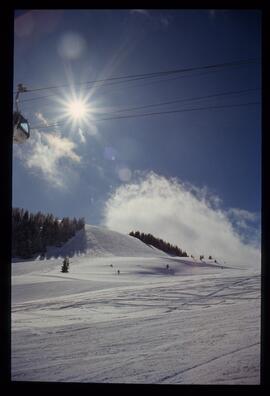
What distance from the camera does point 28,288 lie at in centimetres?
736

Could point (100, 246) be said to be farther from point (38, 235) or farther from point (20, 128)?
point (20, 128)

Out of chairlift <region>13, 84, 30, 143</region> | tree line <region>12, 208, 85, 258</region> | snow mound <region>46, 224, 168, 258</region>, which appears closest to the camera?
chairlift <region>13, 84, 30, 143</region>

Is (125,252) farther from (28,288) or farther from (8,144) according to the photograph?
(8,144)

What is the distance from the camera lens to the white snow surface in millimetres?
2982

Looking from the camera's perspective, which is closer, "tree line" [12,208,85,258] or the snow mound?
"tree line" [12,208,85,258]

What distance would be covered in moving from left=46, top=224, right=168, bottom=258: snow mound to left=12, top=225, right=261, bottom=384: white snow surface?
283 cm

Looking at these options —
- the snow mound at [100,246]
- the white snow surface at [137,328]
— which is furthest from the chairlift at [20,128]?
the snow mound at [100,246]

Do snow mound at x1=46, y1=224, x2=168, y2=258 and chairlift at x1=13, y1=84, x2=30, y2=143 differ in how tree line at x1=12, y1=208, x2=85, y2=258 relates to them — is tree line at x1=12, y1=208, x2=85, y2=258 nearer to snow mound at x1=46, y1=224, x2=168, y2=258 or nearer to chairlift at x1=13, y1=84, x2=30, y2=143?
snow mound at x1=46, y1=224, x2=168, y2=258

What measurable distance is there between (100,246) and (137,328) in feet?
31.8

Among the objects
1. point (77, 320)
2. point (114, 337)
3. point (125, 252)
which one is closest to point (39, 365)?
point (114, 337)

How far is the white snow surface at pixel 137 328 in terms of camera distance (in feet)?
9.78

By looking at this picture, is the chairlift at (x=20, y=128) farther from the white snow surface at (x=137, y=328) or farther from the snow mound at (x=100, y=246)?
the snow mound at (x=100, y=246)

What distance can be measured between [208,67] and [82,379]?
429 centimetres

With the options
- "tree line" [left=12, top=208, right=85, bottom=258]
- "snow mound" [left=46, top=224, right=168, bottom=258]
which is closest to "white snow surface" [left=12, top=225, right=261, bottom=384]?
"tree line" [left=12, top=208, right=85, bottom=258]
